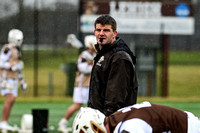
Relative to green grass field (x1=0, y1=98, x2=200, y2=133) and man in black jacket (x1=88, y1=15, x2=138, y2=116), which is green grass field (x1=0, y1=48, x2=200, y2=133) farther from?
man in black jacket (x1=88, y1=15, x2=138, y2=116)

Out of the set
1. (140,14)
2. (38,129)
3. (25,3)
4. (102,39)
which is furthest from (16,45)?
(25,3)

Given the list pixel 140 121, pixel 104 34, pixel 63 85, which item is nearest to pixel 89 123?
pixel 140 121

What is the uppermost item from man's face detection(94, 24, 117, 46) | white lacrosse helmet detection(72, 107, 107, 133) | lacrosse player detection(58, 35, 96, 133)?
man's face detection(94, 24, 117, 46)

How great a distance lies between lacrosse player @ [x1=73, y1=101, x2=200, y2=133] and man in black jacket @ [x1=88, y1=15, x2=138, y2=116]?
990 mm

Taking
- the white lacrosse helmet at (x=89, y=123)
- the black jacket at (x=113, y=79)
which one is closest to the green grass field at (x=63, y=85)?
the black jacket at (x=113, y=79)

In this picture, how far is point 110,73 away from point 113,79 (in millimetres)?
70

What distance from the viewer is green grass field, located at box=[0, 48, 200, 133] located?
543 inches

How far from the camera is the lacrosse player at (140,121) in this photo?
3750 millimetres

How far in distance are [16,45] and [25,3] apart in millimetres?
8709

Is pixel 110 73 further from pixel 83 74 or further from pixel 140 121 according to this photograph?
pixel 83 74

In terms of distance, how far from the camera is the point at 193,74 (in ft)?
77.7

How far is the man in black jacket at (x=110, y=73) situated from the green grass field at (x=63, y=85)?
6101mm

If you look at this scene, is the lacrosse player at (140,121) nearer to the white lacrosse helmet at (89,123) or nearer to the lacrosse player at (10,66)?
the white lacrosse helmet at (89,123)

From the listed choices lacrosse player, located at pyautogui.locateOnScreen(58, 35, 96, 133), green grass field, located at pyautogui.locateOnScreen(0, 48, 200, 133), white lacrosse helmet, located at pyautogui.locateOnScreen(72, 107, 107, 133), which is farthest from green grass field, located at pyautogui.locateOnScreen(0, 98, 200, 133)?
white lacrosse helmet, located at pyautogui.locateOnScreen(72, 107, 107, 133)
